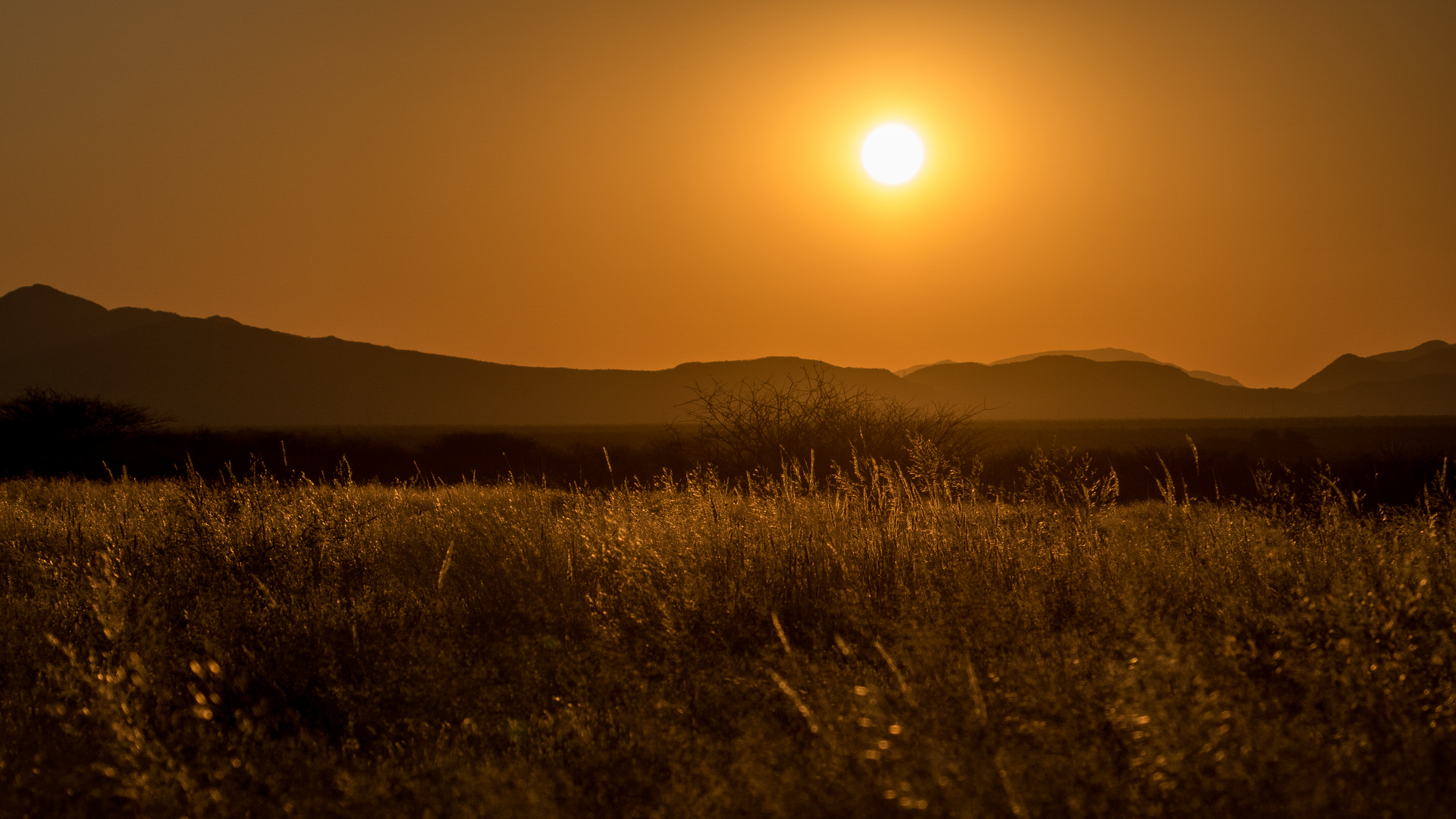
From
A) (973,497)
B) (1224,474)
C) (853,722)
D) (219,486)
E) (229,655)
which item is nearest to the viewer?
(853,722)

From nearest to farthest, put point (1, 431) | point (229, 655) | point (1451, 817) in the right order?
1. point (1451, 817)
2. point (229, 655)
3. point (1, 431)

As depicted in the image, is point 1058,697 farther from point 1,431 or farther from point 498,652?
point 1,431

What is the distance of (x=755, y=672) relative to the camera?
419 cm

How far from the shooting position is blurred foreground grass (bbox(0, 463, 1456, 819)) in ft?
9.78

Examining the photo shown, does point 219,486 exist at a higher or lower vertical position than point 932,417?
lower

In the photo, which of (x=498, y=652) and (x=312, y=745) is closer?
(x=312, y=745)

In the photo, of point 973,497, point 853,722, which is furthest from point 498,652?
point 973,497

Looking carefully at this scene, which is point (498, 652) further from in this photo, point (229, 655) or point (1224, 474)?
point (1224, 474)

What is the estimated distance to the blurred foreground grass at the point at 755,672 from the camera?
2980 mm

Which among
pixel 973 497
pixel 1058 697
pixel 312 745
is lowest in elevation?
pixel 312 745

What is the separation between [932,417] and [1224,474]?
16194 millimetres

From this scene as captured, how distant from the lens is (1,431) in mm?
29469

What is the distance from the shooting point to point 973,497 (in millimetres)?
6754

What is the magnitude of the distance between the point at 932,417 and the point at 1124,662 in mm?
10646
